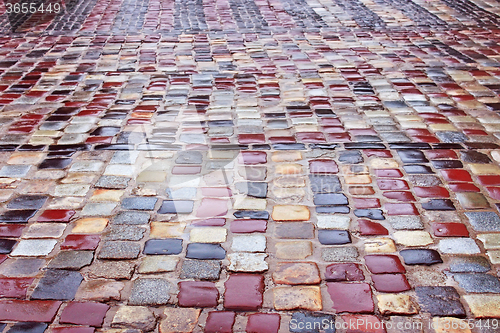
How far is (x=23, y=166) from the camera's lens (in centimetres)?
313

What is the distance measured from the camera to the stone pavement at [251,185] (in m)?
2.07

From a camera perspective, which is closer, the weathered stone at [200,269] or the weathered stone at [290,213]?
the weathered stone at [200,269]

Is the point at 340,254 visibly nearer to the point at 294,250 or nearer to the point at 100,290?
the point at 294,250

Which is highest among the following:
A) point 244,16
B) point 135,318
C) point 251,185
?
point 135,318

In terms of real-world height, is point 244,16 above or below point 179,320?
below

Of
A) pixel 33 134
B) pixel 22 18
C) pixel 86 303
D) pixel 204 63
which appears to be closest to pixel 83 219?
pixel 86 303

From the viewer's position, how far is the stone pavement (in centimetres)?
207

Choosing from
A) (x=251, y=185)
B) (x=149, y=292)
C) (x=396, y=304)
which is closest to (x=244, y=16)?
(x=251, y=185)

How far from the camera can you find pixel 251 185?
2910 millimetres

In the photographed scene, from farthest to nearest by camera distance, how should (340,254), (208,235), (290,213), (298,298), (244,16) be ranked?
(244,16), (290,213), (208,235), (340,254), (298,298)

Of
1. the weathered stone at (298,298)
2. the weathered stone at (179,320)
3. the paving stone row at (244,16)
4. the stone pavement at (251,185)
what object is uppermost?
the weathered stone at (179,320)

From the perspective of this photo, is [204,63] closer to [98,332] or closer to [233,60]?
[233,60]

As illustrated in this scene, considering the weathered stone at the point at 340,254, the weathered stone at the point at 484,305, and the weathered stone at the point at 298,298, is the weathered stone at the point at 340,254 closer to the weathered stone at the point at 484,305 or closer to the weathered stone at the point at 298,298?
the weathered stone at the point at 298,298

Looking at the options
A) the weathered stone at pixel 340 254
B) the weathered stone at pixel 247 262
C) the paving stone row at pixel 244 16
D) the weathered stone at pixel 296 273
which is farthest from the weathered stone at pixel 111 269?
the paving stone row at pixel 244 16
